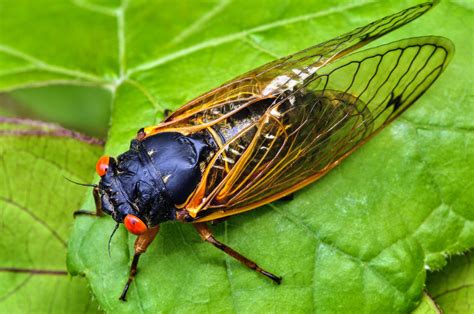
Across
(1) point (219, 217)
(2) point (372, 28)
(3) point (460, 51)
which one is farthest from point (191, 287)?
(3) point (460, 51)

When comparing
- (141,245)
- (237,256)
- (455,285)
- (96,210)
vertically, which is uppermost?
(96,210)

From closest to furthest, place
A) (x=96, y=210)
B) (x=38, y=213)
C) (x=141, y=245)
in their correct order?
(x=141, y=245) → (x=96, y=210) → (x=38, y=213)

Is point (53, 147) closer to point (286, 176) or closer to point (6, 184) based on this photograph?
point (6, 184)

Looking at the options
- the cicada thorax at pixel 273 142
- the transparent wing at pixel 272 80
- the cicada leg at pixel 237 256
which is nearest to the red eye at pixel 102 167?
the transparent wing at pixel 272 80

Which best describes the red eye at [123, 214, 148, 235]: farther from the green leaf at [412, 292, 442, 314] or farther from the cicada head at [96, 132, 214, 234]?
the green leaf at [412, 292, 442, 314]

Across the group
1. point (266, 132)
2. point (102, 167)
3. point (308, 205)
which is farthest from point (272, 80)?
point (102, 167)

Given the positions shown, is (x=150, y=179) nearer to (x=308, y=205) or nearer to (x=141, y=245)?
(x=141, y=245)

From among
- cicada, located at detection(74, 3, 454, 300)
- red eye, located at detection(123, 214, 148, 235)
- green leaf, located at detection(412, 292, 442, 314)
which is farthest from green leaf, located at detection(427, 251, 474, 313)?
red eye, located at detection(123, 214, 148, 235)
